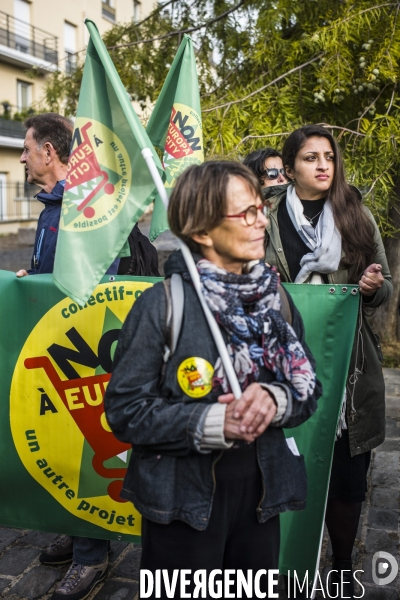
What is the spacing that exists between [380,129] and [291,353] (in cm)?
329

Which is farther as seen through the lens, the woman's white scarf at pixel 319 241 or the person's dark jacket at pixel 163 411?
the woman's white scarf at pixel 319 241

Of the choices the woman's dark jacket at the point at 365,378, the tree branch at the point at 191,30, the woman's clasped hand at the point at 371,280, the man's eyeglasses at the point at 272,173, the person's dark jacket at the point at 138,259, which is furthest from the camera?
the tree branch at the point at 191,30

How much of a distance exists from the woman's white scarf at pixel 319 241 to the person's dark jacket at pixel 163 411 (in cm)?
99

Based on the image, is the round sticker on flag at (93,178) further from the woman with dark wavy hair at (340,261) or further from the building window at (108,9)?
the building window at (108,9)

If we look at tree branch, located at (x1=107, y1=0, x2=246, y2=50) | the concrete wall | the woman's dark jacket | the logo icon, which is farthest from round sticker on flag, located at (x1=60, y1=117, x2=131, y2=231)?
the concrete wall

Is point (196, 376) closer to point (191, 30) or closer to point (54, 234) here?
point (54, 234)

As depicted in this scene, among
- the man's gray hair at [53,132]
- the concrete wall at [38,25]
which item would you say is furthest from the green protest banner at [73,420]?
the concrete wall at [38,25]

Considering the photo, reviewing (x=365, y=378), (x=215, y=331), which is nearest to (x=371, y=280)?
(x=365, y=378)

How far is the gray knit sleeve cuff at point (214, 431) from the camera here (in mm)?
1794

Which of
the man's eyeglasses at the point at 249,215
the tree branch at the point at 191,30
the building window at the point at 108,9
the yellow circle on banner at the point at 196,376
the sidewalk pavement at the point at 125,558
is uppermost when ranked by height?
the building window at the point at 108,9

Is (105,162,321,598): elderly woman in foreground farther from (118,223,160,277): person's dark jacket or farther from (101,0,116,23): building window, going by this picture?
(101,0,116,23): building window

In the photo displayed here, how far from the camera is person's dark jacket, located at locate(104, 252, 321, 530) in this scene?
1.85m

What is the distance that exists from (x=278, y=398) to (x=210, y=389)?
Result: 0.20 m

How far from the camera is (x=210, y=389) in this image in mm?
1878
